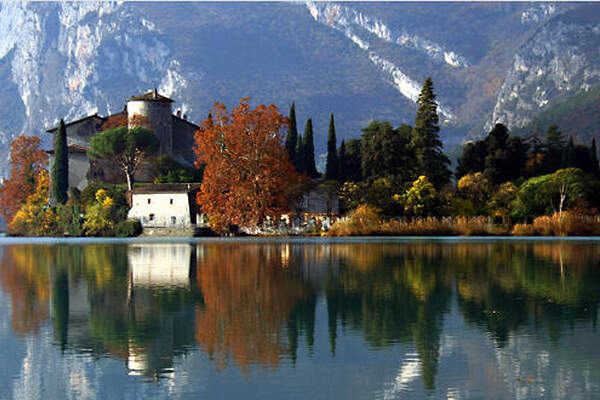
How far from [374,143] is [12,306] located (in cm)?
5575

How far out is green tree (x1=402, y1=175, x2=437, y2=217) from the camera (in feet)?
224

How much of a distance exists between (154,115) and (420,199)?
3393 cm

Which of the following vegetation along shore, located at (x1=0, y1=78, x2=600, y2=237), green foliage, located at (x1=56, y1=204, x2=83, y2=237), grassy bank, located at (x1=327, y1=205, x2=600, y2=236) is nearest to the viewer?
grassy bank, located at (x1=327, y1=205, x2=600, y2=236)

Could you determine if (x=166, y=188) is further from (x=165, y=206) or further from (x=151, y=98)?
A: (x=151, y=98)

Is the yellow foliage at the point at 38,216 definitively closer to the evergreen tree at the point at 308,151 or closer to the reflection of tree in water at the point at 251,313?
the evergreen tree at the point at 308,151

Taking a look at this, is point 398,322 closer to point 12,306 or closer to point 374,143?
point 12,306

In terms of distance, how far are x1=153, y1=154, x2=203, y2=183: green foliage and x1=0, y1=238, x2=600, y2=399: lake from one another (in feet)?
174

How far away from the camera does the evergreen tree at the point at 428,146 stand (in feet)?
243

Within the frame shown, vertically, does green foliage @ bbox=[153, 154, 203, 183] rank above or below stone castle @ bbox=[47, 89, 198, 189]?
below

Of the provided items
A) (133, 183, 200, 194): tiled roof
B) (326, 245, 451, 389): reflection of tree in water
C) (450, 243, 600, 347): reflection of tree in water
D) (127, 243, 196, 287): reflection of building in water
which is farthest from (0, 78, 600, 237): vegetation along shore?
(326, 245, 451, 389): reflection of tree in water

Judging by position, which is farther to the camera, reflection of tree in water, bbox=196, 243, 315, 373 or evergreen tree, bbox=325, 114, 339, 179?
evergreen tree, bbox=325, 114, 339, 179

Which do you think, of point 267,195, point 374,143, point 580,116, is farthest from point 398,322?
point 580,116

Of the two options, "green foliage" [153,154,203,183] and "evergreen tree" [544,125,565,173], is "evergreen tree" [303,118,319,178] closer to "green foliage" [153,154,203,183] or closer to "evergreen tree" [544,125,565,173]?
"green foliage" [153,154,203,183]

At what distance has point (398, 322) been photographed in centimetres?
1823
